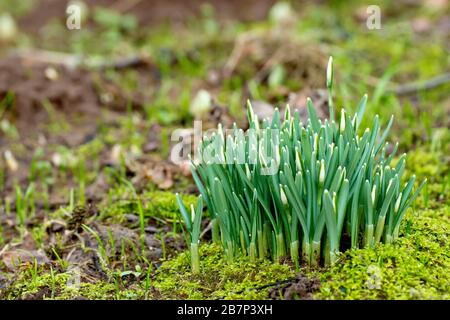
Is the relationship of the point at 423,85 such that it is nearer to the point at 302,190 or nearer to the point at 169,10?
the point at 302,190

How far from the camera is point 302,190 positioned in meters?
2.40

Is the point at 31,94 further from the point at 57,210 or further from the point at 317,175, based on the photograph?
the point at 317,175

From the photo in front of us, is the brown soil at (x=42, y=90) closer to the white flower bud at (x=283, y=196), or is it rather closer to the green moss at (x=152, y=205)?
the green moss at (x=152, y=205)

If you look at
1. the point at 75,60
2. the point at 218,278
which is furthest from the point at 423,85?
the point at 75,60

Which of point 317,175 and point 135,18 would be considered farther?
point 135,18

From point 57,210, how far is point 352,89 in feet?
7.83

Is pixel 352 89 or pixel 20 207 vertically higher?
pixel 352 89

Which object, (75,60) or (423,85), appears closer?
(423,85)

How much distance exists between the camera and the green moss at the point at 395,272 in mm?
2297

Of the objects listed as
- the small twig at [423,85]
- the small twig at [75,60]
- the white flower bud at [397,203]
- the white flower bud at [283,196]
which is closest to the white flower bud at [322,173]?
the white flower bud at [283,196]

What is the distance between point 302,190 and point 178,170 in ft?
4.35
